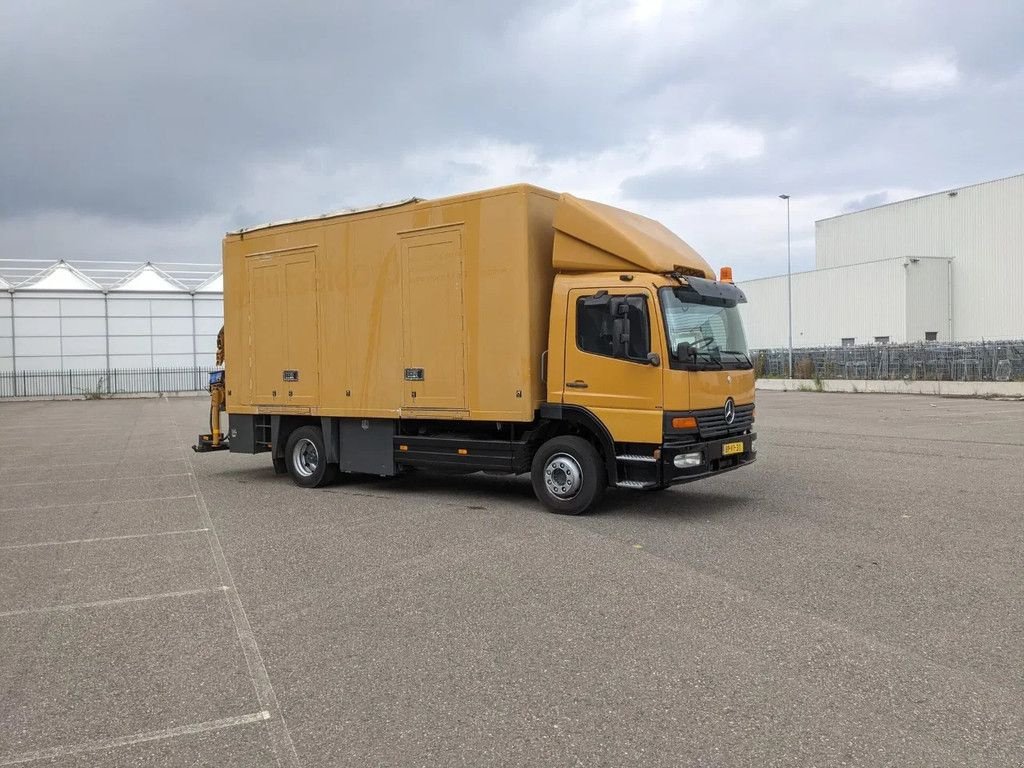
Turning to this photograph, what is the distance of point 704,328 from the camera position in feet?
29.5

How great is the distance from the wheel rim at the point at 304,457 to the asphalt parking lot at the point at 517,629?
0.90 m

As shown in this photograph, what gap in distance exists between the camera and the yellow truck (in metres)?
8.67

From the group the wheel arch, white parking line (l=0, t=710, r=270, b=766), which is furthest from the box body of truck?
white parking line (l=0, t=710, r=270, b=766)

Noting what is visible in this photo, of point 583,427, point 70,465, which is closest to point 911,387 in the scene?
point 583,427

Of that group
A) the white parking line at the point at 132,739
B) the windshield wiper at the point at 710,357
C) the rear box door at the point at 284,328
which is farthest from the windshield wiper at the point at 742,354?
the white parking line at the point at 132,739

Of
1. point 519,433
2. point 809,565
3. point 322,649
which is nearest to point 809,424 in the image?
point 519,433

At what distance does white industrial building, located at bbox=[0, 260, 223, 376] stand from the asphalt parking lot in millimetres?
37817

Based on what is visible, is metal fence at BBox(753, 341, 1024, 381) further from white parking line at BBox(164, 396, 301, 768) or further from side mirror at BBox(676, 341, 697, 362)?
white parking line at BBox(164, 396, 301, 768)

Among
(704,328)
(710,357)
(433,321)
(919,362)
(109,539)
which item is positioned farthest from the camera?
(919,362)

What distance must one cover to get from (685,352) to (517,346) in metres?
1.75

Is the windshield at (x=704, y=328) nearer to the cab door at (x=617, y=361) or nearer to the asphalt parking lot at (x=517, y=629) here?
the cab door at (x=617, y=361)

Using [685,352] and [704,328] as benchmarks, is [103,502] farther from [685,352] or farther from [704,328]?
[704,328]

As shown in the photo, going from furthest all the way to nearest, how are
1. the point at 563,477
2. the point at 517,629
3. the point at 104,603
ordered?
the point at 563,477
the point at 104,603
the point at 517,629

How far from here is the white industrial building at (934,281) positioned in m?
46.6
